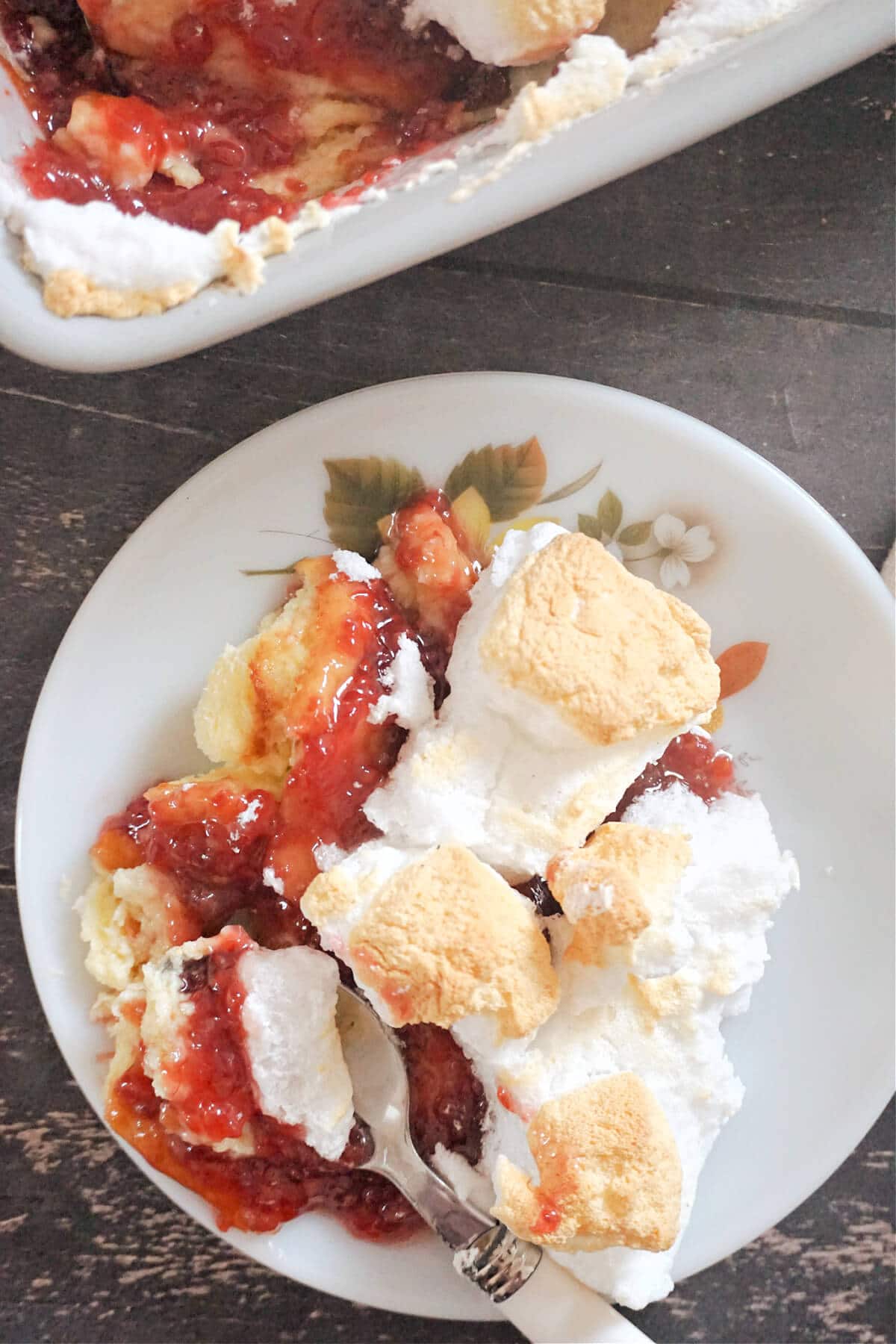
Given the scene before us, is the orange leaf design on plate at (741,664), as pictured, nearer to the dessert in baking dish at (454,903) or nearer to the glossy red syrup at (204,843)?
the dessert in baking dish at (454,903)

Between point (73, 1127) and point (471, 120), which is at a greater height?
point (471, 120)

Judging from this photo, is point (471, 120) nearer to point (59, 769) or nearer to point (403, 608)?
point (403, 608)

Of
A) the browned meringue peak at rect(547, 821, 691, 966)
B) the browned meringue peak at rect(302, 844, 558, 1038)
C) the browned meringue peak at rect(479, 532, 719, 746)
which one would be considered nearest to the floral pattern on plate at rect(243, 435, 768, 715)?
the browned meringue peak at rect(479, 532, 719, 746)

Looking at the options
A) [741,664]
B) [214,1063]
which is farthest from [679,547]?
[214,1063]

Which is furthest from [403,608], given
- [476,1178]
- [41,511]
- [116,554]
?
[476,1178]

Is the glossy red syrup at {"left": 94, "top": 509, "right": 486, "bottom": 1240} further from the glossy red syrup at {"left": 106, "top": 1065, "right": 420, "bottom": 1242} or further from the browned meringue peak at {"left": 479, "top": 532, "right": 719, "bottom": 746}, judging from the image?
the browned meringue peak at {"left": 479, "top": 532, "right": 719, "bottom": 746}

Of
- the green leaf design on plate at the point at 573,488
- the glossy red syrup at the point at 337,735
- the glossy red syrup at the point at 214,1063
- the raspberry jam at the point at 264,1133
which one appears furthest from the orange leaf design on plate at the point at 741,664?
the glossy red syrup at the point at 214,1063

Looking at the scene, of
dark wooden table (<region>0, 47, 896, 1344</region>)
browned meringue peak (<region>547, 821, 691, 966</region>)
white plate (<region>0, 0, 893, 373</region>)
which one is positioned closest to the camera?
white plate (<region>0, 0, 893, 373</region>)
